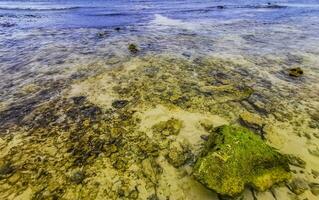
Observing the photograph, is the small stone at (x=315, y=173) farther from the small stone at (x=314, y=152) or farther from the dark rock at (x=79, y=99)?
the dark rock at (x=79, y=99)

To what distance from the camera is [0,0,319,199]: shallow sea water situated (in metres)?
4.85

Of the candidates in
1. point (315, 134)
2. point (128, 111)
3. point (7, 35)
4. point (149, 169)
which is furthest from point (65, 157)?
point (7, 35)

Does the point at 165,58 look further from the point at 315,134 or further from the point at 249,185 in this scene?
the point at 249,185

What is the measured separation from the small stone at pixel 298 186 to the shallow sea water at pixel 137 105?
0.22 feet

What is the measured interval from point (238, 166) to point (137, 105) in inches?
137

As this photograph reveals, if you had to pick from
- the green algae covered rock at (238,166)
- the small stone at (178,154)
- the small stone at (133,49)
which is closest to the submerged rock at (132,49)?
the small stone at (133,49)

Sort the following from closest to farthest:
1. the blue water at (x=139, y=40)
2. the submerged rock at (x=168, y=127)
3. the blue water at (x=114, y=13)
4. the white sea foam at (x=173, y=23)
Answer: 1. the submerged rock at (x=168, y=127)
2. the blue water at (x=139, y=40)
3. the white sea foam at (x=173, y=23)
4. the blue water at (x=114, y=13)

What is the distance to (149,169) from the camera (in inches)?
201

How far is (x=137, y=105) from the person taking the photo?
7301 mm

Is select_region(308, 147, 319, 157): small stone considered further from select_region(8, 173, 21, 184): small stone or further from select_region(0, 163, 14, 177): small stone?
select_region(0, 163, 14, 177): small stone

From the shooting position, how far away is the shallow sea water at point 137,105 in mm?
4852

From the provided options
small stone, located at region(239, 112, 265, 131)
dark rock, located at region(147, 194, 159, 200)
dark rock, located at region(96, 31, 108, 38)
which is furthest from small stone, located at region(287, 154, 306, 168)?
dark rock, located at region(96, 31, 108, 38)

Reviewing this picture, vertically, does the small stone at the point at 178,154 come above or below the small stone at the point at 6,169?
above

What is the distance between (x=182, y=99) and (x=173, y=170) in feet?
9.40
